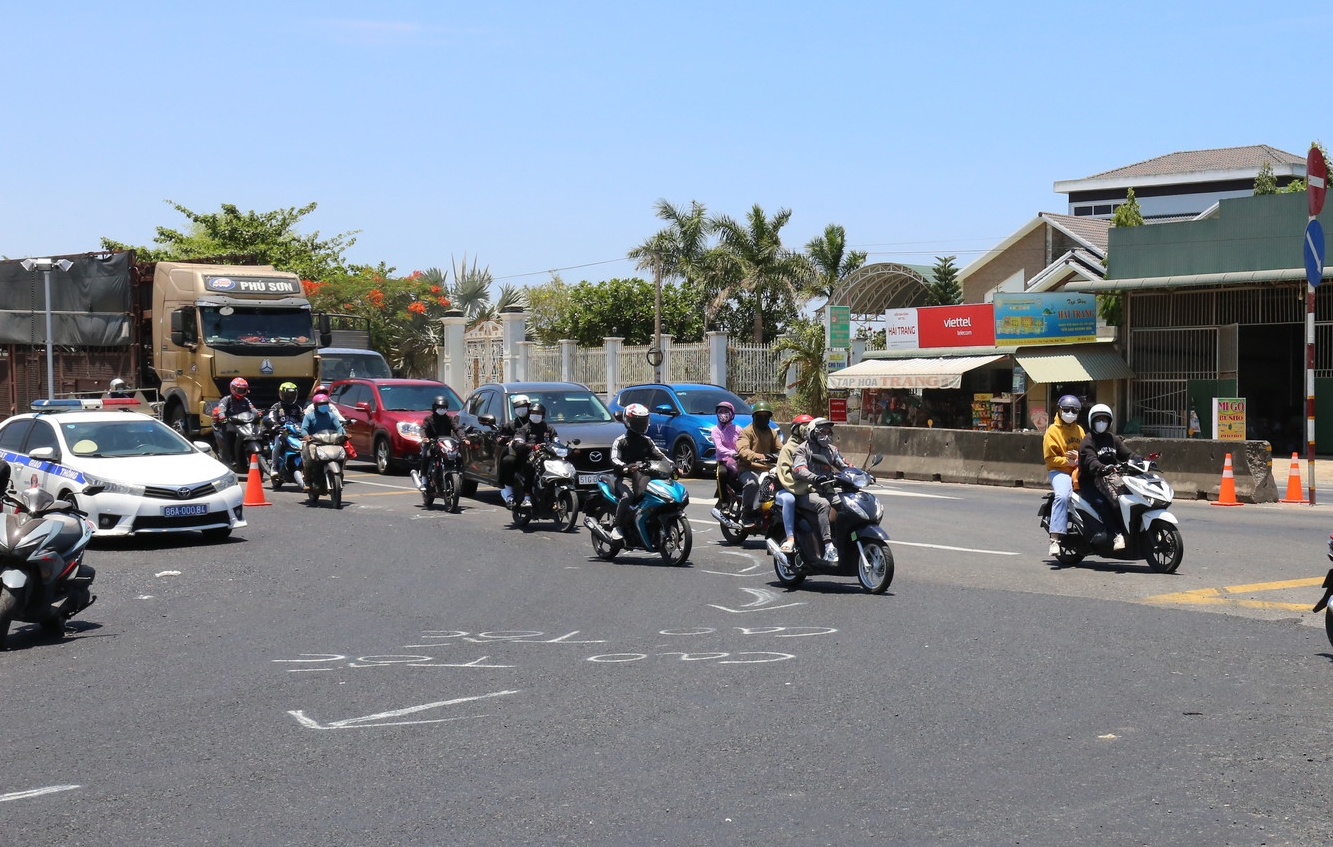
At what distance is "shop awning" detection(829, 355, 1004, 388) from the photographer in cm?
3528

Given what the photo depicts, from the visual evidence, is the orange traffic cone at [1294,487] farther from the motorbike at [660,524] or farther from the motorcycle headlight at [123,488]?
the motorcycle headlight at [123,488]

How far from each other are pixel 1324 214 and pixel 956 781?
25.8m

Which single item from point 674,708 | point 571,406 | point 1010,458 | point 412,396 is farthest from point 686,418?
point 674,708

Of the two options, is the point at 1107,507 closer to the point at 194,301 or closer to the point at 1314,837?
the point at 1314,837

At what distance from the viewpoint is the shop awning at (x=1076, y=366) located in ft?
105

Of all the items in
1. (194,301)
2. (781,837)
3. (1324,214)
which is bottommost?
(781,837)

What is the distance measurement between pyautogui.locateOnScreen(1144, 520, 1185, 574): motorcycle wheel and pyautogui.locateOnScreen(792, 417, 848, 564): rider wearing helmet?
3.16 m

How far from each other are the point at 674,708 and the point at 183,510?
31.0ft

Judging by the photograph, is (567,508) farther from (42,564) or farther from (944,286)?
(944,286)

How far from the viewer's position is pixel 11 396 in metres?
26.5

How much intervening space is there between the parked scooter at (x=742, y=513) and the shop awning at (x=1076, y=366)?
18.4 metres

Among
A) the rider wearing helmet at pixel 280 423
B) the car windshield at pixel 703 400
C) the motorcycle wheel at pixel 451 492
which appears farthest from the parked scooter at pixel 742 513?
the rider wearing helmet at pixel 280 423

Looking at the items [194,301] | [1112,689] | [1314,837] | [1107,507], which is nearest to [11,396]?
[194,301]

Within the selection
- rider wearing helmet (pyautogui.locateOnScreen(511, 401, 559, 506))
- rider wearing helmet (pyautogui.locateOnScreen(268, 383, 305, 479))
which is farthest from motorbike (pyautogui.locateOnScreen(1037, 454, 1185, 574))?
rider wearing helmet (pyautogui.locateOnScreen(268, 383, 305, 479))
